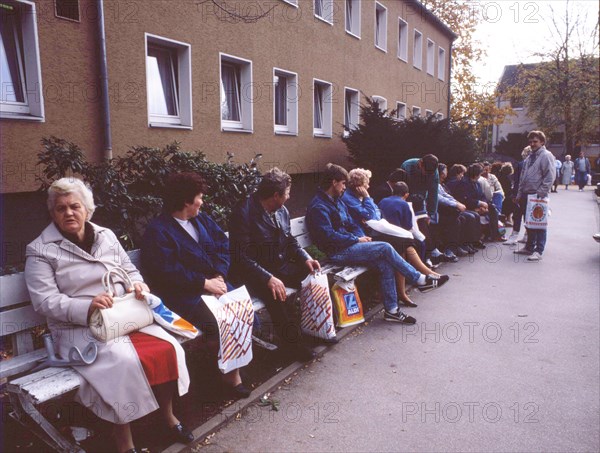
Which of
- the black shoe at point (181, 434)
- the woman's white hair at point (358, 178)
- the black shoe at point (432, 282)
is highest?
the woman's white hair at point (358, 178)

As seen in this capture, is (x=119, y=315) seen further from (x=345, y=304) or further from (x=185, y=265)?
(x=345, y=304)

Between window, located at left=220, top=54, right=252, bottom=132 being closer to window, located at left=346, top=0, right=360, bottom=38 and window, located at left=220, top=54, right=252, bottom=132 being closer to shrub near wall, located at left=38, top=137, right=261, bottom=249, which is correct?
shrub near wall, located at left=38, top=137, right=261, bottom=249

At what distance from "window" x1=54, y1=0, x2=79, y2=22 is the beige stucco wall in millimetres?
114

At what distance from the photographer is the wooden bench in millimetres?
2818

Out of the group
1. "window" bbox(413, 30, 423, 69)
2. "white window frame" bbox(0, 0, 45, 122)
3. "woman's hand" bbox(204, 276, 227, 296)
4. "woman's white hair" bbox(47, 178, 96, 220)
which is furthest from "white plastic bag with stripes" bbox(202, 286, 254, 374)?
"window" bbox(413, 30, 423, 69)

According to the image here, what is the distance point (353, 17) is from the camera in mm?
18062

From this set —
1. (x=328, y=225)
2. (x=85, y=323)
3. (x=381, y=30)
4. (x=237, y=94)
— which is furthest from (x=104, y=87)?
(x=381, y=30)

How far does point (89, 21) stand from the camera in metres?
8.16

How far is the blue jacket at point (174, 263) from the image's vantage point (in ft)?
12.6

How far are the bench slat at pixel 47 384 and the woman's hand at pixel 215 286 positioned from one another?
1.18m

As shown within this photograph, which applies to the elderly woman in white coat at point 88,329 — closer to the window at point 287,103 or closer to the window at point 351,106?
the window at point 287,103

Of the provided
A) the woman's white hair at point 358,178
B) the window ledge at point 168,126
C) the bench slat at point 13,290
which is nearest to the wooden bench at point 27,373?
the bench slat at point 13,290

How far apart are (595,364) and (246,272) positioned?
3182 mm

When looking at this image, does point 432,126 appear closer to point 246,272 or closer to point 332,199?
point 332,199
